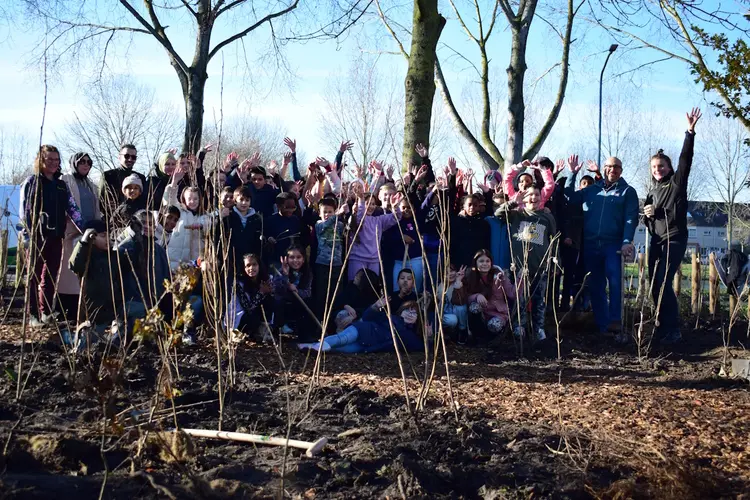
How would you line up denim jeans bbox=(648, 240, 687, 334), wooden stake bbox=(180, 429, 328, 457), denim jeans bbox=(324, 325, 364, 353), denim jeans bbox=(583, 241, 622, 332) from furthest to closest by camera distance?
denim jeans bbox=(583, 241, 622, 332) < denim jeans bbox=(648, 240, 687, 334) < denim jeans bbox=(324, 325, 364, 353) < wooden stake bbox=(180, 429, 328, 457)

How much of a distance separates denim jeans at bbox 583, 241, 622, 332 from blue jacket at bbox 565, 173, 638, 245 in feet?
0.22

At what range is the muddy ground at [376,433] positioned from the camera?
3055 millimetres

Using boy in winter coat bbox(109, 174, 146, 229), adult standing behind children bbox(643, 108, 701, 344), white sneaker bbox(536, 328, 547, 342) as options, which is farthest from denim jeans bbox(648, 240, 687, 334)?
boy in winter coat bbox(109, 174, 146, 229)

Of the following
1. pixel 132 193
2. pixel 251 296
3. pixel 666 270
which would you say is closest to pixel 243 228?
pixel 251 296

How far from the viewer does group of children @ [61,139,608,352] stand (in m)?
6.61

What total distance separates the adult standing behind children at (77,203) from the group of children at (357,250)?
726 mm

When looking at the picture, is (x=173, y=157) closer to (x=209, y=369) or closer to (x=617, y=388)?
(x=209, y=369)

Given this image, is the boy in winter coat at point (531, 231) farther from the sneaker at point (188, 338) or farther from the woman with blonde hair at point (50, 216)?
the woman with blonde hair at point (50, 216)

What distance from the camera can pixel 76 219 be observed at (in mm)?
6934

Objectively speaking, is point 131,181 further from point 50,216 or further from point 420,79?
point 420,79

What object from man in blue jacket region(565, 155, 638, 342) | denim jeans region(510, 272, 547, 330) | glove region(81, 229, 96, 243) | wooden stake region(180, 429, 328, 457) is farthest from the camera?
man in blue jacket region(565, 155, 638, 342)

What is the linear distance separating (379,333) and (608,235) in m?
2.77

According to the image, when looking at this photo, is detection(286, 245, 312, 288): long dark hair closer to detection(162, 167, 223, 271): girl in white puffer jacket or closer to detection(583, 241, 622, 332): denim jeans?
detection(162, 167, 223, 271): girl in white puffer jacket

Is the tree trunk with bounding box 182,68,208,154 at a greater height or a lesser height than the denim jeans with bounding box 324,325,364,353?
greater
